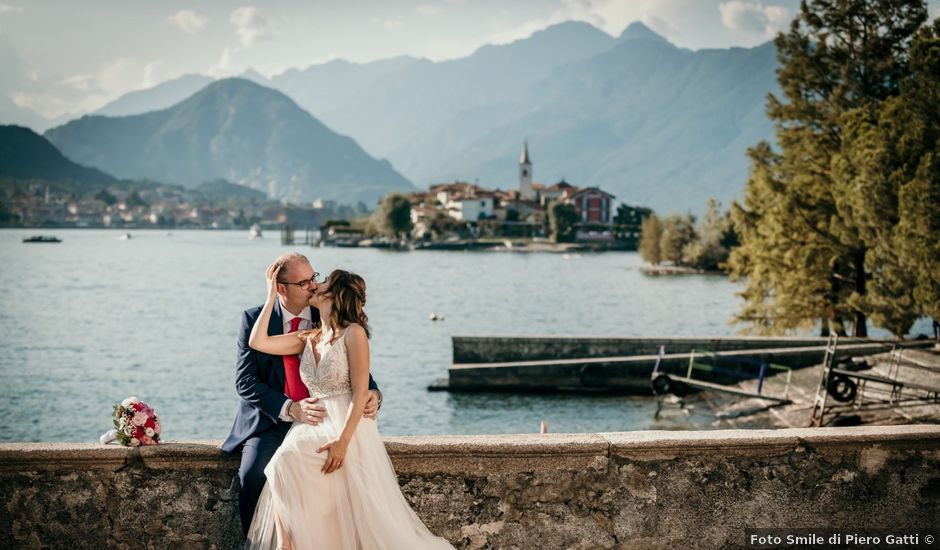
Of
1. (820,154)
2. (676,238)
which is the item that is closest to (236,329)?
(820,154)

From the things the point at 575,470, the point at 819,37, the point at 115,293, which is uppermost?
the point at 819,37

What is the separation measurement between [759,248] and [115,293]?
216ft

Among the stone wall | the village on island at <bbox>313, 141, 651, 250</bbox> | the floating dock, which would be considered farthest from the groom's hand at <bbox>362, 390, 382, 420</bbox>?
the village on island at <bbox>313, 141, 651, 250</bbox>

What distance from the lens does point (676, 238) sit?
114 metres

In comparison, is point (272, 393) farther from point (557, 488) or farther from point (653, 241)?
point (653, 241)

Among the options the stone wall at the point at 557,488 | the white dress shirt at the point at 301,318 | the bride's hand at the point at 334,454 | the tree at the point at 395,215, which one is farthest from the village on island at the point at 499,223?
the bride's hand at the point at 334,454

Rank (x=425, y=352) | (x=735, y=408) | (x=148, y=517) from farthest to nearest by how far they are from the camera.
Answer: (x=425, y=352), (x=735, y=408), (x=148, y=517)

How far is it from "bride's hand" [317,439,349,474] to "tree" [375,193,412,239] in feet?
543

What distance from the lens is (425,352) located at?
143 ft

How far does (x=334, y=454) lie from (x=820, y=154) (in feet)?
96.4

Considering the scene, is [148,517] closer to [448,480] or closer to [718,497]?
[448,480]

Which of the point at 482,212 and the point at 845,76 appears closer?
the point at 845,76

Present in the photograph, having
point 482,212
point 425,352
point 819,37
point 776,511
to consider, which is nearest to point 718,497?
point 776,511

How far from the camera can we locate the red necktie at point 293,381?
5430 millimetres
